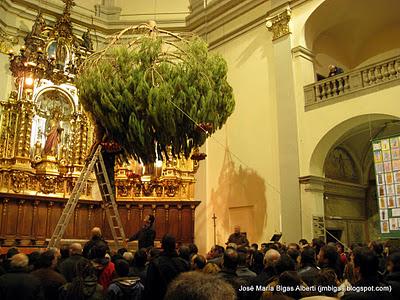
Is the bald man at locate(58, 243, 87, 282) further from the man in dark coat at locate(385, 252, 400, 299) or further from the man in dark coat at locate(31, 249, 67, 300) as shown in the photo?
the man in dark coat at locate(385, 252, 400, 299)

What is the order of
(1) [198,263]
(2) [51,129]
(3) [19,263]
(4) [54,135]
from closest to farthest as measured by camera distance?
(3) [19,263] < (1) [198,263] < (4) [54,135] < (2) [51,129]

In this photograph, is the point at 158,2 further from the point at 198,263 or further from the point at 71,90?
the point at 198,263

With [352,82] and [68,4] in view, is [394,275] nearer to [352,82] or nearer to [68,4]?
[352,82]

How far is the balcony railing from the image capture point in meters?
8.88

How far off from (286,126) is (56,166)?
6.58 metres

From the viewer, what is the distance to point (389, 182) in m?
7.91

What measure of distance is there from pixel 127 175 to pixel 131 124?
13.5ft

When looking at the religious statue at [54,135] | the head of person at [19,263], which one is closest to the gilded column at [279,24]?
the religious statue at [54,135]

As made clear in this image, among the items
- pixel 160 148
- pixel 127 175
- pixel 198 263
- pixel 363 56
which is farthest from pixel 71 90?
pixel 198 263

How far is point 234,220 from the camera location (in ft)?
38.9

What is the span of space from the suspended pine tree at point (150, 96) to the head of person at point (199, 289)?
21.8ft

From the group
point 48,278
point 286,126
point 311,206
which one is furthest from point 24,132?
point 48,278

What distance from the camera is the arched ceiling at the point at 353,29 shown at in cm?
1104

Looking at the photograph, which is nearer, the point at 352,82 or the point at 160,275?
the point at 160,275
